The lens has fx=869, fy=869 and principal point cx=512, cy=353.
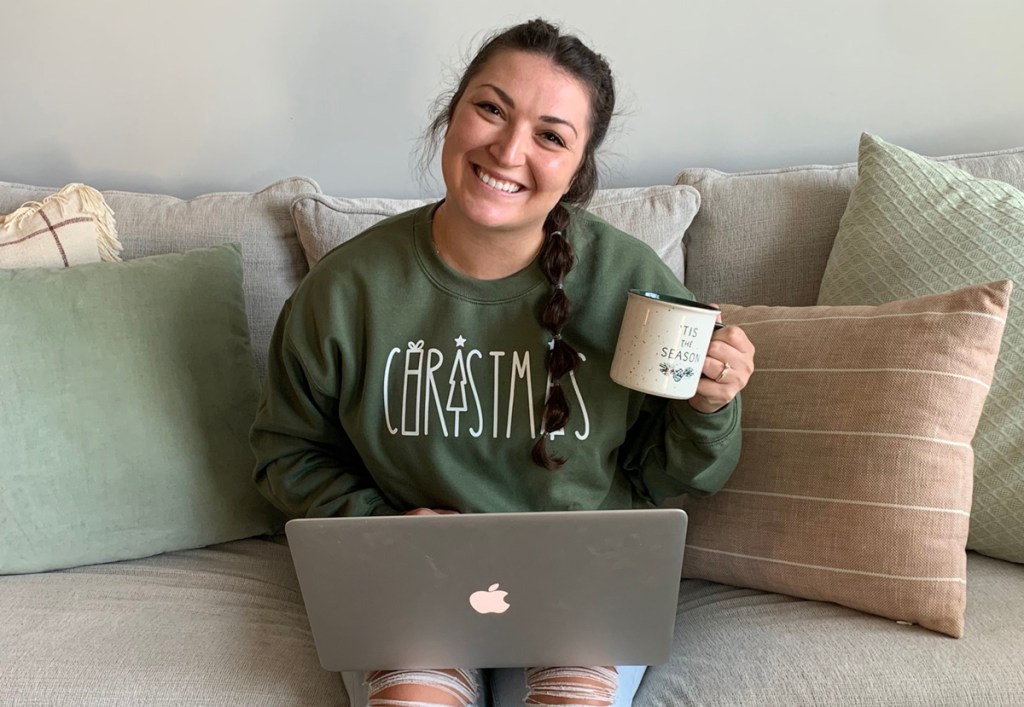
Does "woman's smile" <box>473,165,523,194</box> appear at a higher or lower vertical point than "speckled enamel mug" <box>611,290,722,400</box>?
higher

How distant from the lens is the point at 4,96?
184 cm

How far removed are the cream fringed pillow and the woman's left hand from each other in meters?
1.12

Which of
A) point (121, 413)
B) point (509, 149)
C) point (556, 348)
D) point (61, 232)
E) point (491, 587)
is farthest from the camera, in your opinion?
point (61, 232)

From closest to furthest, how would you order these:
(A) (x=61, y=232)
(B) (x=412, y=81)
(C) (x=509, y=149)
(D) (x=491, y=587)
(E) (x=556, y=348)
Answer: (D) (x=491, y=587) → (C) (x=509, y=149) → (E) (x=556, y=348) → (A) (x=61, y=232) → (B) (x=412, y=81)

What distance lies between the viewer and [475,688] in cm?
114

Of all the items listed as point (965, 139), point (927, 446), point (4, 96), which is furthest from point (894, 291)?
point (4, 96)

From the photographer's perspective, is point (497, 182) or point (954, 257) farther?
point (954, 257)

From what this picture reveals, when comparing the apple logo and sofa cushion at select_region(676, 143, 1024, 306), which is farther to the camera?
sofa cushion at select_region(676, 143, 1024, 306)

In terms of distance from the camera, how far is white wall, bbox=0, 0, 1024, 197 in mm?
1716

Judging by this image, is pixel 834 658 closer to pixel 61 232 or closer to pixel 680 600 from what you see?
pixel 680 600

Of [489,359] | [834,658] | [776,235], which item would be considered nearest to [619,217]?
[776,235]

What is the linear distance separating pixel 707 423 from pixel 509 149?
0.44 m

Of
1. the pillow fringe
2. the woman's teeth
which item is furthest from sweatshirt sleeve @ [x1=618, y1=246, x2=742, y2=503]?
the pillow fringe

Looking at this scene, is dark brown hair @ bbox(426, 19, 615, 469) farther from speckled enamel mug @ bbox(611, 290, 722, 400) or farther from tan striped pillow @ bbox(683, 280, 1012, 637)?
tan striped pillow @ bbox(683, 280, 1012, 637)
